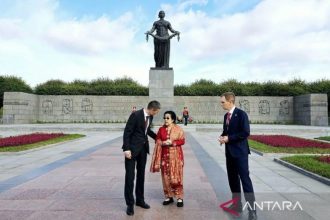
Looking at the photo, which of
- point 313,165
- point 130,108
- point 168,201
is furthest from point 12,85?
point 168,201

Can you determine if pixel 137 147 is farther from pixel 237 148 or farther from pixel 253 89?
pixel 253 89

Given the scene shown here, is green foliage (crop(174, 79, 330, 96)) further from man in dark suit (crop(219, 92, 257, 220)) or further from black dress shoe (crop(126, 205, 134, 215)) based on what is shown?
black dress shoe (crop(126, 205, 134, 215))

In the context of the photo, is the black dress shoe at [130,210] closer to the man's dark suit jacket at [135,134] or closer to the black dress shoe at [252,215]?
the man's dark suit jacket at [135,134]

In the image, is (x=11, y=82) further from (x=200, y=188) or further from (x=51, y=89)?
(x=200, y=188)

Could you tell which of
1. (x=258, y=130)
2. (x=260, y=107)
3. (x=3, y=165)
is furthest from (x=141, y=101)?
(x=3, y=165)

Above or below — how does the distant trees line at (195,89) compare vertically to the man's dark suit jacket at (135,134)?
above

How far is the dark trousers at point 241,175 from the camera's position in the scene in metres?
4.55

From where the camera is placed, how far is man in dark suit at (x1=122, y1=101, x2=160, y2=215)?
4867mm

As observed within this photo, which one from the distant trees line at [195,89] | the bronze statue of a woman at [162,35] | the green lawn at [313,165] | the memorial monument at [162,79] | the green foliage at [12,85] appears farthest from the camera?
the green foliage at [12,85]

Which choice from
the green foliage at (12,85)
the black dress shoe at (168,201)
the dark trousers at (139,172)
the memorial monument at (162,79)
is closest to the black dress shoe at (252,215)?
the black dress shoe at (168,201)

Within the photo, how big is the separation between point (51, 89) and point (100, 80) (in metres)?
7.47

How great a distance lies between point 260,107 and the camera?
35969 mm

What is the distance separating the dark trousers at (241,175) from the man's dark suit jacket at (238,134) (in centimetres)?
9

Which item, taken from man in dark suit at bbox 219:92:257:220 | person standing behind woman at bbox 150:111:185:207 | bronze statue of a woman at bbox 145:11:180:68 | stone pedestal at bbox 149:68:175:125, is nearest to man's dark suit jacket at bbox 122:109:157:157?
person standing behind woman at bbox 150:111:185:207
